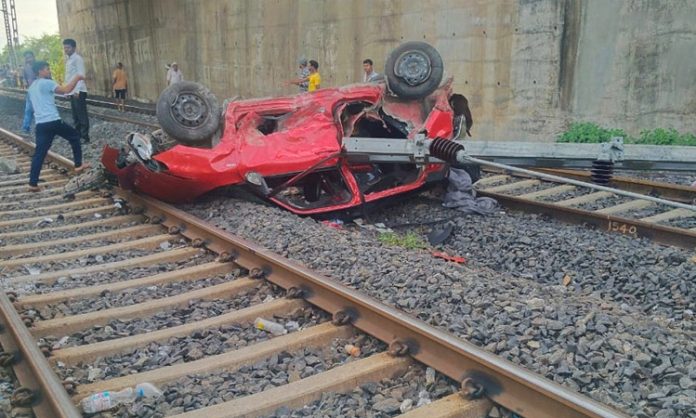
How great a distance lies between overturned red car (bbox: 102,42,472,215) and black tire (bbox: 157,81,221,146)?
0.01m

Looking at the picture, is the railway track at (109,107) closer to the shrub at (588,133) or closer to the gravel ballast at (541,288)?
the shrub at (588,133)

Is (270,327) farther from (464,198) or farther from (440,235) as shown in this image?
(464,198)

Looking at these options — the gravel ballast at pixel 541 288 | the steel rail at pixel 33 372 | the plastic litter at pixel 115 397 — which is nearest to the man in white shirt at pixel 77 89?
the gravel ballast at pixel 541 288

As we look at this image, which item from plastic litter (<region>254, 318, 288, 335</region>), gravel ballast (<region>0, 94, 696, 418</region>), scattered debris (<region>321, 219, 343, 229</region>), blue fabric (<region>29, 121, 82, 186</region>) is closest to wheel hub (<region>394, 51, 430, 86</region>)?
gravel ballast (<region>0, 94, 696, 418</region>)

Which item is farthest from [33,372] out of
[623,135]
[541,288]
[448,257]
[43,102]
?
[623,135]

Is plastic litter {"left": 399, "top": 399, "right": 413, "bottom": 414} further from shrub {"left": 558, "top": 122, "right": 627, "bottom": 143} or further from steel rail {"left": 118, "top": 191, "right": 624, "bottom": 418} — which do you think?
shrub {"left": 558, "top": 122, "right": 627, "bottom": 143}

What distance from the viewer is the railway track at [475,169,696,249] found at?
6.09 meters

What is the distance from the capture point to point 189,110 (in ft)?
21.8

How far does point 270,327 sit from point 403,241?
243 cm

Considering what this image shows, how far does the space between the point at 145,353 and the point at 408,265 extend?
6.58 feet

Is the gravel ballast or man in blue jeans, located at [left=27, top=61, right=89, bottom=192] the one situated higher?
man in blue jeans, located at [left=27, top=61, right=89, bottom=192]

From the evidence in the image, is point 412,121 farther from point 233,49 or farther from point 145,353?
point 233,49

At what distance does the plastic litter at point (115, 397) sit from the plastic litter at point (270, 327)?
2.85 ft

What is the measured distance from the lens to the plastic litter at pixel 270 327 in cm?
387
